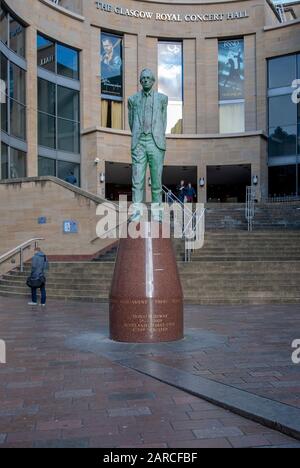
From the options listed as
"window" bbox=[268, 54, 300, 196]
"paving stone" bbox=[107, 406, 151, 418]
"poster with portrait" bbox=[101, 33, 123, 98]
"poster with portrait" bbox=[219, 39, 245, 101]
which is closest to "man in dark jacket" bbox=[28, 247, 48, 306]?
"paving stone" bbox=[107, 406, 151, 418]

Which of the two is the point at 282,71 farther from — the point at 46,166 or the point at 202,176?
the point at 46,166

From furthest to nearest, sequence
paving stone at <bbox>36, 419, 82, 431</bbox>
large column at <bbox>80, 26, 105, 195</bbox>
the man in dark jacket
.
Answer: large column at <bbox>80, 26, 105, 195</bbox>, the man in dark jacket, paving stone at <bbox>36, 419, 82, 431</bbox>

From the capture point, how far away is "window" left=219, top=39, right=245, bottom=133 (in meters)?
33.3

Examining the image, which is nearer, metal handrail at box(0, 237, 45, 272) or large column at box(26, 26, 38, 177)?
metal handrail at box(0, 237, 45, 272)

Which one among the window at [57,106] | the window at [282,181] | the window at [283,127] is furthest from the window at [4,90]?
the window at [282,181]

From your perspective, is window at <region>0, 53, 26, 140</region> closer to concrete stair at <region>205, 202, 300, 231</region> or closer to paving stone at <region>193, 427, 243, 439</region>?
A: concrete stair at <region>205, 202, 300, 231</region>

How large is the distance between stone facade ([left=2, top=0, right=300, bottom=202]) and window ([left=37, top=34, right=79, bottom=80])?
1.35 ft

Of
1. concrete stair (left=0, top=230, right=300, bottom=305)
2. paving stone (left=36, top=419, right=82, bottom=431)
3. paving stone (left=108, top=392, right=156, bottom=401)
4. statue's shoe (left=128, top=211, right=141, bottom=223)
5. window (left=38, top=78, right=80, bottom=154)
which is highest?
window (left=38, top=78, right=80, bottom=154)

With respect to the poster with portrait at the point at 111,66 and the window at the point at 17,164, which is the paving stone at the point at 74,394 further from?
the poster with portrait at the point at 111,66

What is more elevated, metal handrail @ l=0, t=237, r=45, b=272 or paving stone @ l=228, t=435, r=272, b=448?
metal handrail @ l=0, t=237, r=45, b=272

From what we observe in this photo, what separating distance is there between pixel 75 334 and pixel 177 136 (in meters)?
24.6

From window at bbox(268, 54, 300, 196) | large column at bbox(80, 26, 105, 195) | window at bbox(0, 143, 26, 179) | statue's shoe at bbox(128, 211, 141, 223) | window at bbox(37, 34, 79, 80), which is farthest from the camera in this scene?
window at bbox(268, 54, 300, 196)

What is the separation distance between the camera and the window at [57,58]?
29.9 meters

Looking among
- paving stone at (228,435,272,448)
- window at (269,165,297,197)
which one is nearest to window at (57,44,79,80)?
window at (269,165,297,197)
